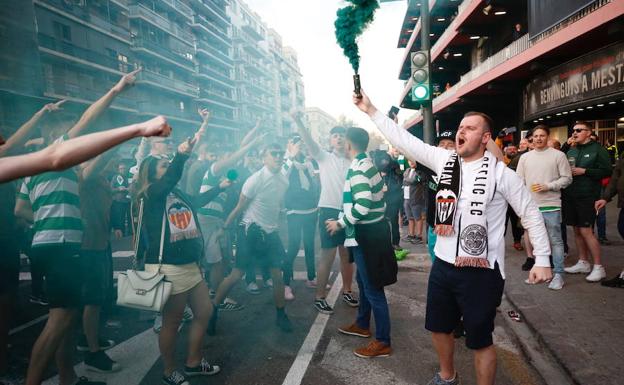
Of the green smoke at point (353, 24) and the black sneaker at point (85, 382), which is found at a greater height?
the green smoke at point (353, 24)

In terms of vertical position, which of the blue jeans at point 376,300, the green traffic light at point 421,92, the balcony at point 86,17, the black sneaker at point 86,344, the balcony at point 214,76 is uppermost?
the balcony at point 214,76

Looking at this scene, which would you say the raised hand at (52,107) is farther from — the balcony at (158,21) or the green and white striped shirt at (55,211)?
the balcony at (158,21)

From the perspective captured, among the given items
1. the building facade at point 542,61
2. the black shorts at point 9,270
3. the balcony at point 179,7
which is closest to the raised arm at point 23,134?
the black shorts at point 9,270

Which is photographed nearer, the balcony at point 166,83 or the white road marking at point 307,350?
the white road marking at point 307,350

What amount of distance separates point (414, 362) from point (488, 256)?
140cm

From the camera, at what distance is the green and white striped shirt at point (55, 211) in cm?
276

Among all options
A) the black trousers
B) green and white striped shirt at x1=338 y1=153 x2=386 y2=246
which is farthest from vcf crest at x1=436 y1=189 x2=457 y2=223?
the black trousers

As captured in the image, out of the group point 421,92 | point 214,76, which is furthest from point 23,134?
point 214,76

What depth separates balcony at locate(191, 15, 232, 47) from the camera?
42.8 m

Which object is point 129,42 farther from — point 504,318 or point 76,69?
point 504,318

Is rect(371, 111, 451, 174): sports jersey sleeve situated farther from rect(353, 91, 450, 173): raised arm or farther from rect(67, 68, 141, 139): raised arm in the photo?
rect(67, 68, 141, 139): raised arm

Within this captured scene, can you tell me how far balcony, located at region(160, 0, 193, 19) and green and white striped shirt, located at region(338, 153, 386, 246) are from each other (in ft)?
136

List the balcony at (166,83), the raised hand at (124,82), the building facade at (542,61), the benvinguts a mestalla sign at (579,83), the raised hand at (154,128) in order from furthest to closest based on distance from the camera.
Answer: the balcony at (166,83)
the building facade at (542,61)
the benvinguts a mestalla sign at (579,83)
the raised hand at (124,82)
the raised hand at (154,128)

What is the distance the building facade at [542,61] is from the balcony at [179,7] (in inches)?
1064
